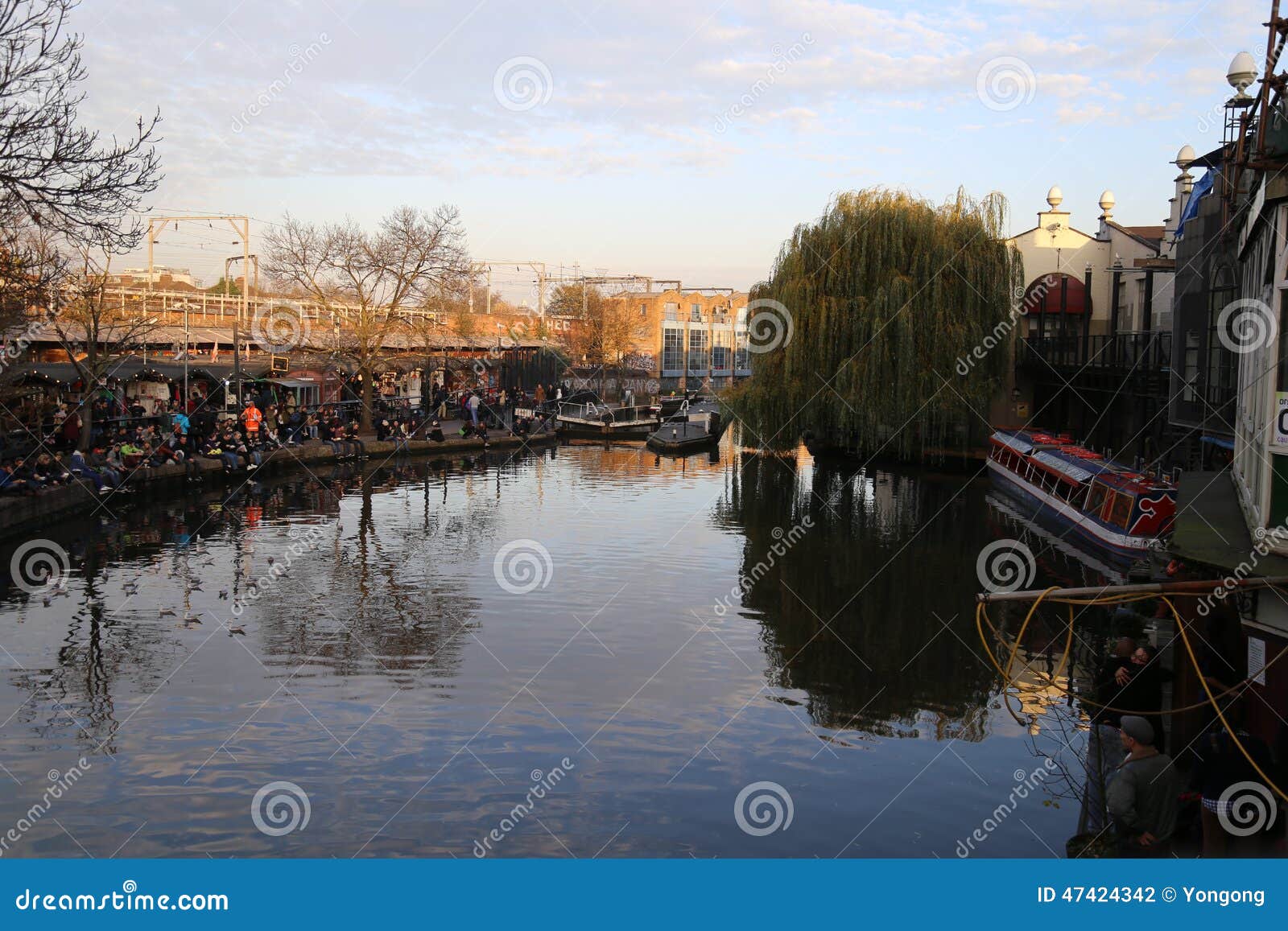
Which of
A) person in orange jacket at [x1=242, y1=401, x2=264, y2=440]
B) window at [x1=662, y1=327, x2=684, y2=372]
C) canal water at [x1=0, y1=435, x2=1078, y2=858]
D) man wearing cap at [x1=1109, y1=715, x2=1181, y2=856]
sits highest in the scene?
window at [x1=662, y1=327, x2=684, y2=372]

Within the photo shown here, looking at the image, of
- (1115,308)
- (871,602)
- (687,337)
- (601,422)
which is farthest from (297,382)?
(687,337)

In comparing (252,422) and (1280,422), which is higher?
(1280,422)

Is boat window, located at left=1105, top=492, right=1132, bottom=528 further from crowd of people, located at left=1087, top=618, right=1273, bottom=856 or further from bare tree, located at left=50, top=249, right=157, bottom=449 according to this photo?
bare tree, located at left=50, top=249, right=157, bottom=449

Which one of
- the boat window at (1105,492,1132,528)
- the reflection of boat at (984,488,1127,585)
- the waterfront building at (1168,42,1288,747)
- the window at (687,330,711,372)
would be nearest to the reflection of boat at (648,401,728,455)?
the reflection of boat at (984,488,1127,585)

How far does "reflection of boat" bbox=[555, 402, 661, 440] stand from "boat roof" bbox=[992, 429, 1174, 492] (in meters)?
21.2

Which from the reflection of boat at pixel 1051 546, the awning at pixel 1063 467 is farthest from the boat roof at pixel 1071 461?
the reflection of boat at pixel 1051 546

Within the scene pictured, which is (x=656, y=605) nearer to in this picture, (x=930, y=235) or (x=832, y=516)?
(x=832, y=516)

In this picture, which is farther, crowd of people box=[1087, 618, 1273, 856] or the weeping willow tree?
the weeping willow tree

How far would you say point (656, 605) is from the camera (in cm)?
1745

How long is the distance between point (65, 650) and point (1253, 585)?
13092 millimetres

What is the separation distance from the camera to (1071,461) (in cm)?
2867

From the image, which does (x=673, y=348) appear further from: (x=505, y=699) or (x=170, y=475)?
(x=505, y=699)

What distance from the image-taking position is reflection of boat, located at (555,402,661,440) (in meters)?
54.1

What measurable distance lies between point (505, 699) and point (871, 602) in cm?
777
